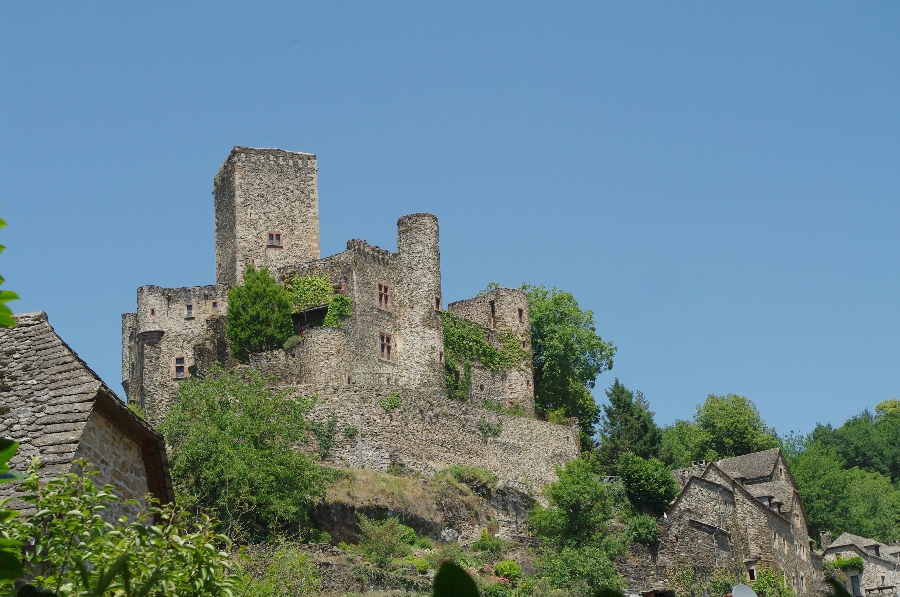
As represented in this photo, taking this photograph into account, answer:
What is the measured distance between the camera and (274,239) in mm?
52469

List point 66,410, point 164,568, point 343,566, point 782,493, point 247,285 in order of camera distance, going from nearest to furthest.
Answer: point 164,568 → point 66,410 → point 343,566 → point 247,285 → point 782,493

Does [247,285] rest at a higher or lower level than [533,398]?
higher

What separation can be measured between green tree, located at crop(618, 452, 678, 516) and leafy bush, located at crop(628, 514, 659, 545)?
3.36 m

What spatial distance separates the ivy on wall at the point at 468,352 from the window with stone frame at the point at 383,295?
3010mm

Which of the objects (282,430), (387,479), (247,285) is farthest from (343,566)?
(247,285)

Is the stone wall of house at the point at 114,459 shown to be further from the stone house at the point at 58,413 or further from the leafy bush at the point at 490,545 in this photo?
the leafy bush at the point at 490,545

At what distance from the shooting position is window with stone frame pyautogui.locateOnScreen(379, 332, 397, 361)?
154ft

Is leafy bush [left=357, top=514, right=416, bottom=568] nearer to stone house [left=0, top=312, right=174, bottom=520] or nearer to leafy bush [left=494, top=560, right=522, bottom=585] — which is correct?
leafy bush [left=494, top=560, right=522, bottom=585]

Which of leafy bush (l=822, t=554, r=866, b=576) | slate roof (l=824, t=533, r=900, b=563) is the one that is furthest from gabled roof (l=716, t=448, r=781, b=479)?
slate roof (l=824, t=533, r=900, b=563)

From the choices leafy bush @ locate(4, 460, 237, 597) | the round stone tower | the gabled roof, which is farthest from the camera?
the gabled roof

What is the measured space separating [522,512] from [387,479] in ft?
19.5

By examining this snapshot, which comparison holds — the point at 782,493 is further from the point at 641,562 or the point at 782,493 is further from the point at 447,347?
the point at 447,347

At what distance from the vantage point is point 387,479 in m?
40.8

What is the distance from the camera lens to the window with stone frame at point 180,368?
48.4 meters
